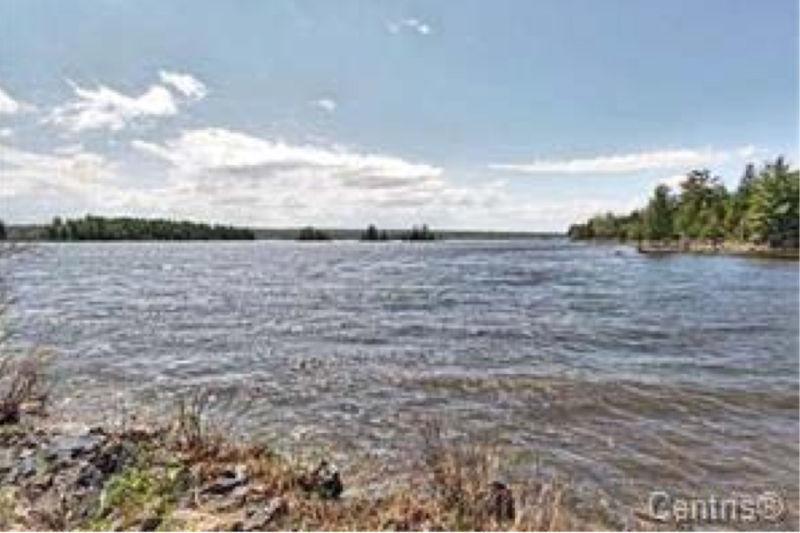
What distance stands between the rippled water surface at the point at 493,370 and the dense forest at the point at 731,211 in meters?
58.6

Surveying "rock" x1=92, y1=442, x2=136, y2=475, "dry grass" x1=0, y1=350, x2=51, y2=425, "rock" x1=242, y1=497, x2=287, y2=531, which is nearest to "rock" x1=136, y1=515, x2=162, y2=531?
"rock" x1=242, y1=497, x2=287, y2=531

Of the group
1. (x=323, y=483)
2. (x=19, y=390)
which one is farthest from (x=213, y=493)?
(x=19, y=390)

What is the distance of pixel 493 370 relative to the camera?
16875 mm

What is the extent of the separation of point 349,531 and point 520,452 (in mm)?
5121

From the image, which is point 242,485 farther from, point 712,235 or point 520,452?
point 712,235

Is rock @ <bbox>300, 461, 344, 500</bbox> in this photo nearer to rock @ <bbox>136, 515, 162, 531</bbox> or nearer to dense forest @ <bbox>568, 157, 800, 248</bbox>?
rock @ <bbox>136, 515, 162, 531</bbox>

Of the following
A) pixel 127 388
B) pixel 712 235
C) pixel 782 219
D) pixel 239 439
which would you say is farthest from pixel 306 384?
pixel 712 235

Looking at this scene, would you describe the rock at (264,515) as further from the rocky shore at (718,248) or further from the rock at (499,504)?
the rocky shore at (718,248)

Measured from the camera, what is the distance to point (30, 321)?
81.9 ft

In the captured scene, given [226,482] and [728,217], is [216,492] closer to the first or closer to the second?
[226,482]

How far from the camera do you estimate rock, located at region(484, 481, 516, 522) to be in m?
6.47

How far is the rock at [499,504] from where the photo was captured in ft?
21.2

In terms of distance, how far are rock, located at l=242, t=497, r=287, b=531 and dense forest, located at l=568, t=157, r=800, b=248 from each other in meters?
89.6

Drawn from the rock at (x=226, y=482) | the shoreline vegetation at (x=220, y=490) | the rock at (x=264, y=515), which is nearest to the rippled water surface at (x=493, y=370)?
the shoreline vegetation at (x=220, y=490)
